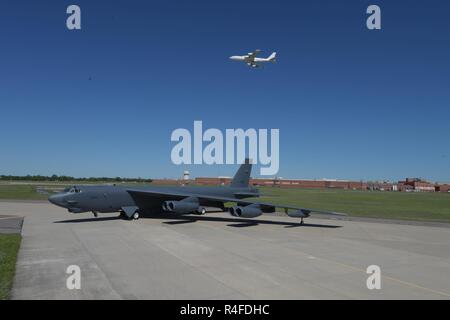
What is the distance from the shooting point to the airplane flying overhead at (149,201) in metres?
27.8

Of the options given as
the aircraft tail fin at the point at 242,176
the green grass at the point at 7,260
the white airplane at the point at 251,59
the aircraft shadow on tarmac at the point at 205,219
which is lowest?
the aircraft shadow on tarmac at the point at 205,219

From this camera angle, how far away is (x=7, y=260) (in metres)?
15.0

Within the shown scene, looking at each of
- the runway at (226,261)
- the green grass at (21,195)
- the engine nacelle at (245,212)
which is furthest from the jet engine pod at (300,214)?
the green grass at (21,195)

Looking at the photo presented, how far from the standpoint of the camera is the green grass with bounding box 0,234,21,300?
1142 cm

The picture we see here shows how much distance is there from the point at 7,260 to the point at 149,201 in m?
17.3

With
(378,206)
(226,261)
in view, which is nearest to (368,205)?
(378,206)

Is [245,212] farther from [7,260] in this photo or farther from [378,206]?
[378,206]

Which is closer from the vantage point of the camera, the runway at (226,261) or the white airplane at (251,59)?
the runway at (226,261)

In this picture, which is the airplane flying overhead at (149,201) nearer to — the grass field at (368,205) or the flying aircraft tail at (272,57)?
the grass field at (368,205)

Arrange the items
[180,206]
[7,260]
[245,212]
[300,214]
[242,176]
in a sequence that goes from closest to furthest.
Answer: [7,260], [245,212], [300,214], [180,206], [242,176]

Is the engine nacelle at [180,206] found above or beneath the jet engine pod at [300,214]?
above
